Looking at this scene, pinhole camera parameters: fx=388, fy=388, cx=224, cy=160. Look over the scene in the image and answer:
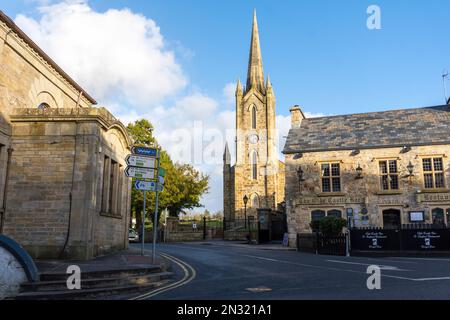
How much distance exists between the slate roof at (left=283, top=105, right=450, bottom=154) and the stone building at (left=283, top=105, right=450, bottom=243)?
0.06 metres

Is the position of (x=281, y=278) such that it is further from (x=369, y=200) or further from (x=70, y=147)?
(x=369, y=200)

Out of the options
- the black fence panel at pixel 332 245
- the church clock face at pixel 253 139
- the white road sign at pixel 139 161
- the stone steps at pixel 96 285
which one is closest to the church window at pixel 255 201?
the church clock face at pixel 253 139

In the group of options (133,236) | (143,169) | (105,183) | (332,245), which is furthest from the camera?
(133,236)

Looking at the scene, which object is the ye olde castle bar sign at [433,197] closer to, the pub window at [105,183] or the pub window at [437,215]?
the pub window at [437,215]

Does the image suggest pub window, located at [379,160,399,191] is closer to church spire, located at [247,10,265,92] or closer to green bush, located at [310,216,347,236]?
green bush, located at [310,216,347,236]

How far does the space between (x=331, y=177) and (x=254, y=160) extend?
32.9 meters

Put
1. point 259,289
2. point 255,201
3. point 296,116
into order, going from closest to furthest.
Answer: point 259,289
point 296,116
point 255,201

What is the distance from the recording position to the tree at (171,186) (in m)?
40.5

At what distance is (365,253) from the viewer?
19484mm

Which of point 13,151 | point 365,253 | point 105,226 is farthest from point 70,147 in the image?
point 365,253

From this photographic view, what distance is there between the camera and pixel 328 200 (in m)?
26.2

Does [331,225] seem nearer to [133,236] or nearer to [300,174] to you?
[300,174]

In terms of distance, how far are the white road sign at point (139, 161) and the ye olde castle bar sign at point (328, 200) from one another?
52.7 feet

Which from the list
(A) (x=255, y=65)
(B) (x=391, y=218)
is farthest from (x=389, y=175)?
(A) (x=255, y=65)
